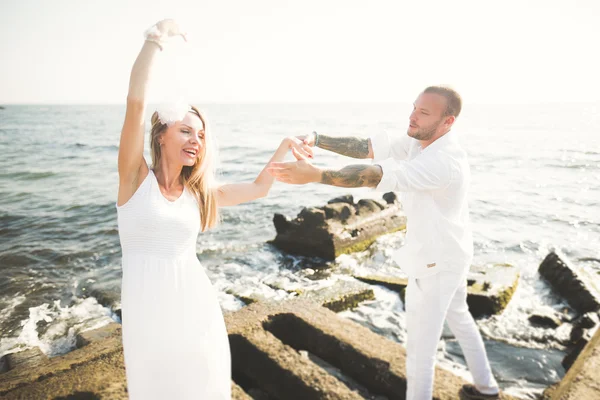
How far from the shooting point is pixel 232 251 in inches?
421

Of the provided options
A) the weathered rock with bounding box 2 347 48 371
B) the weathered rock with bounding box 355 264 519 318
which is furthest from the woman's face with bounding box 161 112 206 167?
the weathered rock with bounding box 355 264 519 318

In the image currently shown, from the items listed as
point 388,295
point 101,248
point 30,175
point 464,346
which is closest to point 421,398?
point 464,346

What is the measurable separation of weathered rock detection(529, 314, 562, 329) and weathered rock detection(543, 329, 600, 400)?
10.6ft

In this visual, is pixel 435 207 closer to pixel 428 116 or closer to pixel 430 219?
pixel 430 219

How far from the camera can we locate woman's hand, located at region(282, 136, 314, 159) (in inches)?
134

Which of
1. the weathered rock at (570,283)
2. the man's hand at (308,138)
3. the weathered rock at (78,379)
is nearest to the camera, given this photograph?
the weathered rock at (78,379)

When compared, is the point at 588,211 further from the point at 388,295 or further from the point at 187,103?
the point at 187,103

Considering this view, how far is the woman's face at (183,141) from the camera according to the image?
260cm

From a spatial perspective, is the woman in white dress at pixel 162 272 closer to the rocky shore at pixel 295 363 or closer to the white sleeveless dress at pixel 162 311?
the white sleeveless dress at pixel 162 311

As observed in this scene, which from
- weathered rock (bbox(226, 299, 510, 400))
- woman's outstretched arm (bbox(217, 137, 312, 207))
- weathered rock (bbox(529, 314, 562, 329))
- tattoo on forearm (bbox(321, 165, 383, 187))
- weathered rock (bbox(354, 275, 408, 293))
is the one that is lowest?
weathered rock (bbox(529, 314, 562, 329))

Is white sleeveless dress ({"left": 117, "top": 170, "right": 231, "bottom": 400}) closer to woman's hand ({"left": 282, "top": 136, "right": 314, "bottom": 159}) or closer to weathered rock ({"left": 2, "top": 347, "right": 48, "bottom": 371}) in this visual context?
woman's hand ({"left": 282, "top": 136, "right": 314, "bottom": 159})

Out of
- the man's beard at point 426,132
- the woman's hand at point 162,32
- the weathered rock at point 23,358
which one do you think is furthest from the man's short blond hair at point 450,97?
the weathered rock at point 23,358

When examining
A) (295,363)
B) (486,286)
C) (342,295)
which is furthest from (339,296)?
(295,363)

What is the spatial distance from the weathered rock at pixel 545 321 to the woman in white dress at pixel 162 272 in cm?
600
